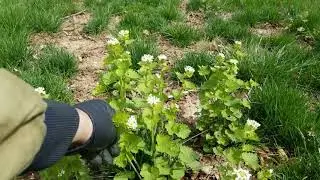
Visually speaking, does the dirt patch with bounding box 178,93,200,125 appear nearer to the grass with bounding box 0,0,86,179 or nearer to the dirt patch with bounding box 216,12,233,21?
the grass with bounding box 0,0,86,179

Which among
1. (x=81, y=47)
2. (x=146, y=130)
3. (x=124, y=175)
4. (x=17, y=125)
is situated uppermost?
(x=17, y=125)

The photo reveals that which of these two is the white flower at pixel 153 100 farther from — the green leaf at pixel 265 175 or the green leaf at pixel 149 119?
the green leaf at pixel 265 175

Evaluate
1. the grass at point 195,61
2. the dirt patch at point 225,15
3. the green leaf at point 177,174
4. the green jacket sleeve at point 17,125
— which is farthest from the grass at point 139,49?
the green jacket sleeve at point 17,125

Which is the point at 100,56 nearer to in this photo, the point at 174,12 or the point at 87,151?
the point at 174,12

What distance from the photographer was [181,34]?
4.14 metres

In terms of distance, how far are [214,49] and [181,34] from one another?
32cm

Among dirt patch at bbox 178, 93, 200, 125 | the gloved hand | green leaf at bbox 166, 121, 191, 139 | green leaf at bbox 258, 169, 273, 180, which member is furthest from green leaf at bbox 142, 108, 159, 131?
dirt patch at bbox 178, 93, 200, 125

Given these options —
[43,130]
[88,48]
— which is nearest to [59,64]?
[88,48]

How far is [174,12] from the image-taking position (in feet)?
14.9

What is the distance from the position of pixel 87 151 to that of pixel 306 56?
1966mm

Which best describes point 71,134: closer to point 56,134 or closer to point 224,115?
point 56,134

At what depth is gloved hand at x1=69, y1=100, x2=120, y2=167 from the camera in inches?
95.0

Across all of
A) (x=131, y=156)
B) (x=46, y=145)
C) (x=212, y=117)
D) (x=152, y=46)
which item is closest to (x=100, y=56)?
(x=152, y=46)

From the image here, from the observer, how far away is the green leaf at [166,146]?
233 centimetres
